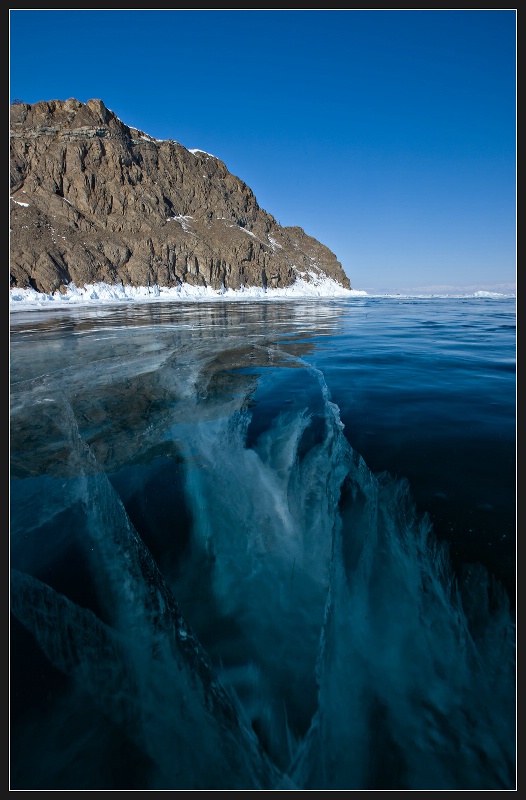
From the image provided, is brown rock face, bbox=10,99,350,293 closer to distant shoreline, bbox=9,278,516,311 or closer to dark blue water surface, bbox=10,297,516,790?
distant shoreline, bbox=9,278,516,311

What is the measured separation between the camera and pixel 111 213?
63.4 meters

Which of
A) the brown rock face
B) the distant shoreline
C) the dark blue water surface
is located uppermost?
the brown rock face

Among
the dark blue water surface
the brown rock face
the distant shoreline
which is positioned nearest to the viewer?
the dark blue water surface

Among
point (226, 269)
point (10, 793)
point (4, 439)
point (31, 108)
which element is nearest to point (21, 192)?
point (31, 108)

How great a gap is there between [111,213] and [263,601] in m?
76.7

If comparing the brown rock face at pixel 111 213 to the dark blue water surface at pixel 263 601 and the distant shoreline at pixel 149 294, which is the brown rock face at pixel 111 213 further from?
the dark blue water surface at pixel 263 601

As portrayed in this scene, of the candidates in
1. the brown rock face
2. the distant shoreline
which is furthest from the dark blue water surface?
the brown rock face

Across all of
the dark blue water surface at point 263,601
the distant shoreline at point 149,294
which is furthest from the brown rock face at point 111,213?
the dark blue water surface at point 263,601

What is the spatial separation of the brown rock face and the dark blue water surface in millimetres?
54788

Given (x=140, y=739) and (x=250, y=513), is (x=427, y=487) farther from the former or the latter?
(x=140, y=739)

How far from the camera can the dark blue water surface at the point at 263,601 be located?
148 centimetres

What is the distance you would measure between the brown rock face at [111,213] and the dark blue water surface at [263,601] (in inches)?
2157

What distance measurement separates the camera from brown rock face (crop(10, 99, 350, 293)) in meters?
53.2

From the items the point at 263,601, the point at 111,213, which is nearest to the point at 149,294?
the point at 111,213
